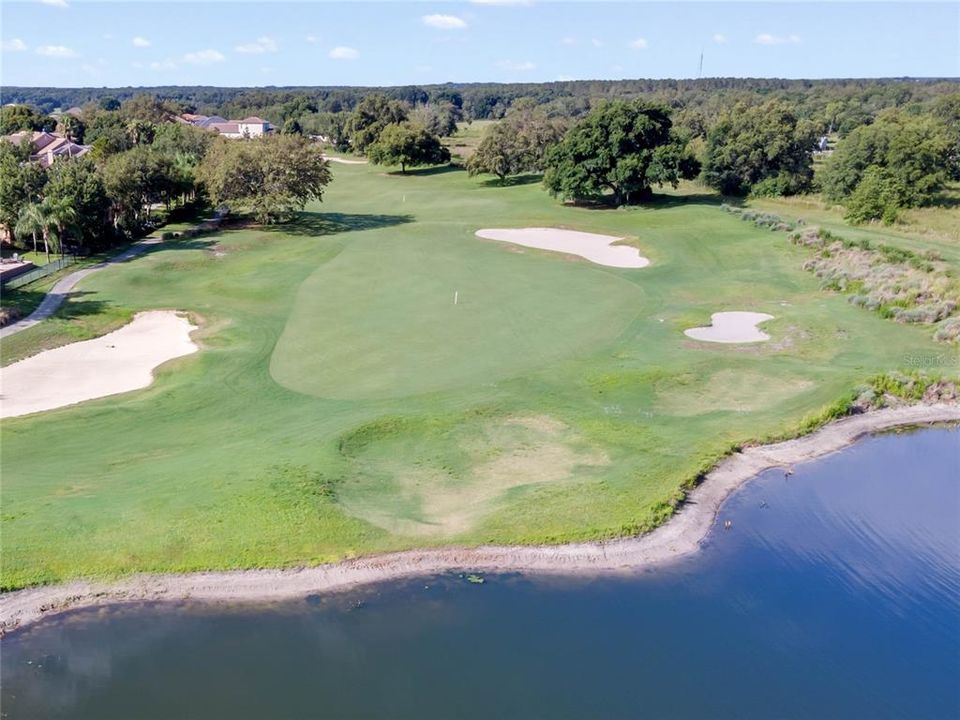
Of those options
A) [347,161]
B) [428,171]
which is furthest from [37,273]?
[347,161]

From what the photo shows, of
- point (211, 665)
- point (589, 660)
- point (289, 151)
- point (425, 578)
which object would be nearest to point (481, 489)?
point (425, 578)

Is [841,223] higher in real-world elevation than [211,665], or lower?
higher

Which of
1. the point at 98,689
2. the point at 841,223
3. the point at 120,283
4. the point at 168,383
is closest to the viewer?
the point at 98,689

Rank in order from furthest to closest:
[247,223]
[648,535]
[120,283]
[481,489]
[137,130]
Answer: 1. [137,130]
2. [247,223]
3. [120,283]
4. [481,489]
5. [648,535]

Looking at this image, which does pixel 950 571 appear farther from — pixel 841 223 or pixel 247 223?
pixel 247 223

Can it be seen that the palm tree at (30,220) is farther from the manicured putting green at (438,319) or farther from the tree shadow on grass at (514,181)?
the tree shadow on grass at (514,181)

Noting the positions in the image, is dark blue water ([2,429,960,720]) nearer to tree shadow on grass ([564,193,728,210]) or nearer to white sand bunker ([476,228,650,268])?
white sand bunker ([476,228,650,268])
